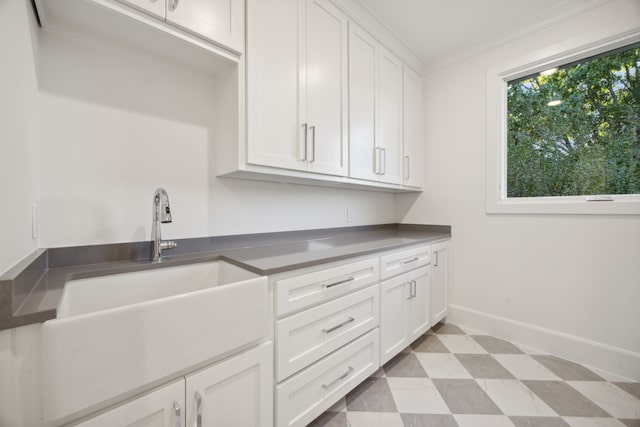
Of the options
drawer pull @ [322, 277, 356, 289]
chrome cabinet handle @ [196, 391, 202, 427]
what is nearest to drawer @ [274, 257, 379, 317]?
drawer pull @ [322, 277, 356, 289]

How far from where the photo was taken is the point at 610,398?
54.5 inches

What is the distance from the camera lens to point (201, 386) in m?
0.78

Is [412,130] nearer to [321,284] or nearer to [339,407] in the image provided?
[321,284]

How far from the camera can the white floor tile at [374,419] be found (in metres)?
1.23

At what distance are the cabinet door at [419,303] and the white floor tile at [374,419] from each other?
576 millimetres

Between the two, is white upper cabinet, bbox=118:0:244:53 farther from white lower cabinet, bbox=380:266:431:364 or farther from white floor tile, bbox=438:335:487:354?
white floor tile, bbox=438:335:487:354

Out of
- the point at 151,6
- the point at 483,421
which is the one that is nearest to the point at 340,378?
the point at 483,421

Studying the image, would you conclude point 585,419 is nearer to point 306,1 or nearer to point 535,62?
point 535,62

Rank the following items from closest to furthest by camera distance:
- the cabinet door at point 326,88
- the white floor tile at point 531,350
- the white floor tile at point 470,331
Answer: the cabinet door at point 326,88 → the white floor tile at point 531,350 → the white floor tile at point 470,331

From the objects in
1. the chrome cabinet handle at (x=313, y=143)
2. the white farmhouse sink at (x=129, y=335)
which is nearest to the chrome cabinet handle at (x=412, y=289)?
the chrome cabinet handle at (x=313, y=143)

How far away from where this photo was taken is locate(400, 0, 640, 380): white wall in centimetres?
159

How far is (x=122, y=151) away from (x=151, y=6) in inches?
23.6

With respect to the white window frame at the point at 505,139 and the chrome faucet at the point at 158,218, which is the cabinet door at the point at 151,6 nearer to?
the chrome faucet at the point at 158,218

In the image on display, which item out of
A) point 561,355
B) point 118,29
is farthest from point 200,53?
point 561,355
